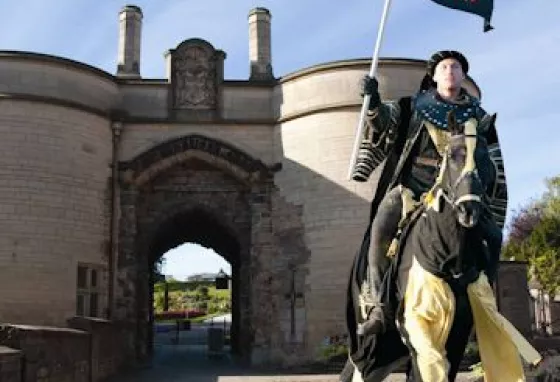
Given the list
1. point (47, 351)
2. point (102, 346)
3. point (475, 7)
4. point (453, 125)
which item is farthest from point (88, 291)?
point (453, 125)

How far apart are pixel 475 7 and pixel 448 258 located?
8.68 ft

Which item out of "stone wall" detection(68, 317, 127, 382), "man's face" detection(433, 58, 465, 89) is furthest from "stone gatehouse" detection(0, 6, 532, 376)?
"man's face" detection(433, 58, 465, 89)

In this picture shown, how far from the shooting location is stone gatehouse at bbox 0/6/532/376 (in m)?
17.1

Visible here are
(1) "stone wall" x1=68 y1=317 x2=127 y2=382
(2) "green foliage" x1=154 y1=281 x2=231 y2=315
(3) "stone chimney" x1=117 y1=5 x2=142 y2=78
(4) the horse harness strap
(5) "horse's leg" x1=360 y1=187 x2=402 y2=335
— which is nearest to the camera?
(4) the horse harness strap

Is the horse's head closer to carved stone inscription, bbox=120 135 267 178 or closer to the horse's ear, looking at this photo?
the horse's ear

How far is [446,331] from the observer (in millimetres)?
4336

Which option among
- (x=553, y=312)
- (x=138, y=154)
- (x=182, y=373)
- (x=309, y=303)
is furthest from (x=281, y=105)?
(x=553, y=312)

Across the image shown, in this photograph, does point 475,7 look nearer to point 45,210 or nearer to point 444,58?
point 444,58

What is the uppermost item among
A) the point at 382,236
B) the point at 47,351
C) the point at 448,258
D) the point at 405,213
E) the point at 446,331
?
the point at 405,213

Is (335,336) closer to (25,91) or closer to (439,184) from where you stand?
(25,91)

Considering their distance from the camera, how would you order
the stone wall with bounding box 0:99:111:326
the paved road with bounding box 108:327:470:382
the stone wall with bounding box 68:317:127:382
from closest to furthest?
the stone wall with bounding box 68:317:127:382, the paved road with bounding box 108:327:470:382, the stone wall with bounding box 0:99:111:326

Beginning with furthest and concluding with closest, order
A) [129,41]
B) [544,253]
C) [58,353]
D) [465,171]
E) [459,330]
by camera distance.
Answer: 1. [544,253]
2. [129,41]
3. [58,353]
4. [459,330]
5. [465,171]

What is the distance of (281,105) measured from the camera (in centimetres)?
1959

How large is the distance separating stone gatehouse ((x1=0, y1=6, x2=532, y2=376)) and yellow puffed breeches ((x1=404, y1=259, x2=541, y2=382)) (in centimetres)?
1291
